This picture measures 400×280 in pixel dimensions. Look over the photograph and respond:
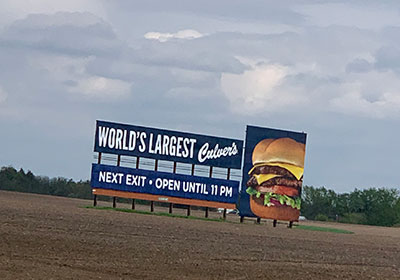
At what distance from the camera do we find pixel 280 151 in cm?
5756

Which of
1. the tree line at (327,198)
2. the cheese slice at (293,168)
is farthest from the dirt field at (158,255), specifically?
the tree line at (327,198)

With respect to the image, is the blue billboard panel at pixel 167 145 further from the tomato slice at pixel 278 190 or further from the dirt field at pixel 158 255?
the dirt field at pixel 158 255

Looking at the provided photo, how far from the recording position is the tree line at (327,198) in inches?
4077

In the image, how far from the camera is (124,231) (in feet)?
120

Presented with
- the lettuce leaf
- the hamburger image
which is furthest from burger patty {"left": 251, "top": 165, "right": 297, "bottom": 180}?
the lettuce leaf

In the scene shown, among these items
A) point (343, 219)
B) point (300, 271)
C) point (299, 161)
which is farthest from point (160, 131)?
point (343, 219)

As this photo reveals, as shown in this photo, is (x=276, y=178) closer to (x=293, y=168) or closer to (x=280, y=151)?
(x=293, y=168)

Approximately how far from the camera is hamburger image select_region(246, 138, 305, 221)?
187ft

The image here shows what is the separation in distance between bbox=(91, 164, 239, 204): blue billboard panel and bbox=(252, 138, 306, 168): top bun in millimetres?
2436

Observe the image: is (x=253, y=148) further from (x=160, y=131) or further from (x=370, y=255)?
(x=370, y=255)

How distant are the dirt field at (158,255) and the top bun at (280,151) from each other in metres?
15.5

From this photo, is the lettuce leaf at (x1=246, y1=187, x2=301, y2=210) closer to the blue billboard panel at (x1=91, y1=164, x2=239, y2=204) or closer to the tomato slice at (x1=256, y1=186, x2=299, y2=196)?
the tomato slice at (x1=256, y1=186, x2=299, y2=196)

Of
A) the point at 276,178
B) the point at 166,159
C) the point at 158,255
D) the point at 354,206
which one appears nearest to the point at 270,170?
the point at 276,178

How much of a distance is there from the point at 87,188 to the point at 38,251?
82853 millimetres
